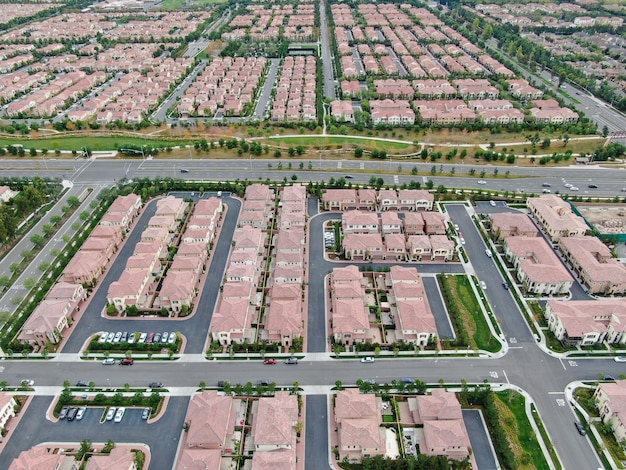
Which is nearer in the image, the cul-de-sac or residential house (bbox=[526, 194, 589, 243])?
the cul-de-sac

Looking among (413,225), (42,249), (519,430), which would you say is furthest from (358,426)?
(42,249)

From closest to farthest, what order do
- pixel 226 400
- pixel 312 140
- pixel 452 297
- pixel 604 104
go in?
pixel 226 400, pixel 452 297, pixel 312 140, pixel 604 104

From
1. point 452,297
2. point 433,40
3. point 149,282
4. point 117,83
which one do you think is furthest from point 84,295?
point 433,40

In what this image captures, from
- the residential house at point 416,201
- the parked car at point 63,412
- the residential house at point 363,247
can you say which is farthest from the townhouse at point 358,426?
the residential house at point 416,201

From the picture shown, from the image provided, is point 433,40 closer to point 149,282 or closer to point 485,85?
point 485,85

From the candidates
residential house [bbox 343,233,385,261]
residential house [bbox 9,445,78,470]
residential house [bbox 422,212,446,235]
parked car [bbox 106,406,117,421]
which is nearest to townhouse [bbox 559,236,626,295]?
residential house [bbox 422,212,446,235]

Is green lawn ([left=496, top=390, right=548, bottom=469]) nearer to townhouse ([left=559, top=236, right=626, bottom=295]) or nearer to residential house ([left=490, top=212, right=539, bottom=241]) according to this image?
townhouse ([left=559, top=236, right=626, bottom=295])

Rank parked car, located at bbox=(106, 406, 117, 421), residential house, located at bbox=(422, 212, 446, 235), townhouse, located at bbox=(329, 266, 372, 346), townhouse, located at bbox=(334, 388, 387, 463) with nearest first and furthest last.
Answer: townhouse, located at bbox=(334, 388, 387, 463), parked car, located at bbox=(106, 406, 117, 421), townhouse, located at bbox=(329, 266, 372, 346), residential house, located at bbox=(422, 212, 446, 235)
